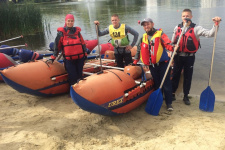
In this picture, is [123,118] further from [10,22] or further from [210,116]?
[10,22]

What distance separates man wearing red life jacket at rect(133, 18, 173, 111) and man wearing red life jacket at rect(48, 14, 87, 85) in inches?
46.2

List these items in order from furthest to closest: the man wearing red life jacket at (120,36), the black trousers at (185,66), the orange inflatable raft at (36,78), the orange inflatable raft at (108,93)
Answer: the man wearing red life jacket at (120,36) → the orange inflatable raft at (36,78) → the black trousers at (185,66) → the orange inflatable raft at (108,93)

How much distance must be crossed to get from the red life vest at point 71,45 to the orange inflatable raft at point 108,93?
0.87 meters

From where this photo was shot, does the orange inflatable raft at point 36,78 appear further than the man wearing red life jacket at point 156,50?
Yes

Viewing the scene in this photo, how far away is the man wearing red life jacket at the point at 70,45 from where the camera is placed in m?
3.85

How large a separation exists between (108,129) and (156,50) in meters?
1.47

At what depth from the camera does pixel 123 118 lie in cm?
349

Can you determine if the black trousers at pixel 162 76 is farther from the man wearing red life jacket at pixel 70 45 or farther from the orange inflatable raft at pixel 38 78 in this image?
the orange inflatable raft at pixel 38 78

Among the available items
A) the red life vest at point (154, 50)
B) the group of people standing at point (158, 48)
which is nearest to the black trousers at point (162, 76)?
the group of people standing at point (158, 48)

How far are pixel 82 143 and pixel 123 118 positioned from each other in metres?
0.91

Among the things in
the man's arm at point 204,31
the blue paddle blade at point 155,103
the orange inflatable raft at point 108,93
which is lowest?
the blue paddle blade at point 155,103

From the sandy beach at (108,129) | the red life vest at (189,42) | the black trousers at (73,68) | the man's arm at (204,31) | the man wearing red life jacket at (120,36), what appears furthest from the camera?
the man wearing red life jacket at (120,36)

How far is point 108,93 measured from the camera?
3.11 meters

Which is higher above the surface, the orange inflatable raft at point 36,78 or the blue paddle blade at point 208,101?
the orange inflatable raft at point 36,78
